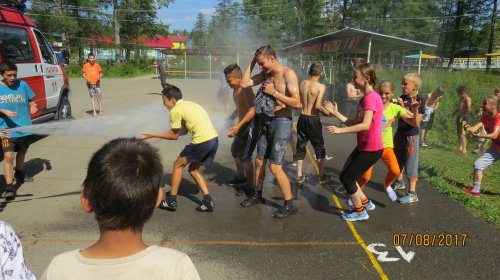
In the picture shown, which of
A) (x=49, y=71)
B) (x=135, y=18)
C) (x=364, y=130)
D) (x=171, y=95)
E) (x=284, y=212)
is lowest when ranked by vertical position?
(x=284, y=212)

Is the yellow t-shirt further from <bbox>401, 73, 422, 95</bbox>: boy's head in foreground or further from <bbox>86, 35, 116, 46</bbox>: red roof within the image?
<bbox>86, 35, 116, 46</bbox>: red roof

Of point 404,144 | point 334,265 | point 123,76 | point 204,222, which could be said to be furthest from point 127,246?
point 123,76

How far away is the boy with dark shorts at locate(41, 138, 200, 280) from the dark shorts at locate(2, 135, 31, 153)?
415 cm

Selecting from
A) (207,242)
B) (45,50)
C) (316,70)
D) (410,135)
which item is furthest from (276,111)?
(45,50)

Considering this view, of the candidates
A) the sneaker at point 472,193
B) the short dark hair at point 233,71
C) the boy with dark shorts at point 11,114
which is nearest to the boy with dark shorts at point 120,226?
the short dark hair at point 233,71

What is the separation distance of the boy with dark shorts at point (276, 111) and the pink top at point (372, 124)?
72 centimetres

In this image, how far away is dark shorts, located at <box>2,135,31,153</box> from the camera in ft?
15.4

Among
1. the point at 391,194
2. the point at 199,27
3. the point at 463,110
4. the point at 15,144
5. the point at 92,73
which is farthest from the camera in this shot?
the point at 199,27

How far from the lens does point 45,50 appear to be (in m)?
8.66

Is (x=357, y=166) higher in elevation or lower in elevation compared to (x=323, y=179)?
higher

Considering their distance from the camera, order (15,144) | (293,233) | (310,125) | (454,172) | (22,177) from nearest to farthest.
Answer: (293,233)
(15,144)
(22,177)
(310,125)
(454,172)

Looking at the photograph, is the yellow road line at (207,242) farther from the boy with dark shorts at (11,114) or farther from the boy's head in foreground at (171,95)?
the boy's head in foreground at (171,95)
